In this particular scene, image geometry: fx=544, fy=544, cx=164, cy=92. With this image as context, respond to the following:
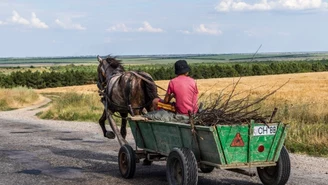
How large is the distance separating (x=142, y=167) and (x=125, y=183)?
161 cm

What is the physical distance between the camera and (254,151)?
24.8ft

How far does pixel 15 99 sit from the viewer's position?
129 feet

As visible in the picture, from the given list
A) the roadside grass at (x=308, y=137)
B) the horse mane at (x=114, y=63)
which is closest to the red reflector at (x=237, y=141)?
the roadside grass at (x=308, y=137)

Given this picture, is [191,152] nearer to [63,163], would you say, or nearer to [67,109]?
[63,163]

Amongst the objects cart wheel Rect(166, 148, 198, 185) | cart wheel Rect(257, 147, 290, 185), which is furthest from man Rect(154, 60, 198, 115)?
cart wheel Rect(257, 147, 290, 185)

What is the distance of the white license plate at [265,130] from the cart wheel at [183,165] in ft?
3.06

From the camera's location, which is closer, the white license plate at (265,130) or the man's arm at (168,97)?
the white license plate at (265,130)

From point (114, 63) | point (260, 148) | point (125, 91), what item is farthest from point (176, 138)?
point (114, 63)

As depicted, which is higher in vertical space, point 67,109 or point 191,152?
point 191,152

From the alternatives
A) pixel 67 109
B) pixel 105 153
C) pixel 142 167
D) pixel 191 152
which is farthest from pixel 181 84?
pixel 67 109

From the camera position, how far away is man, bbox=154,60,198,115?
8.57 metres

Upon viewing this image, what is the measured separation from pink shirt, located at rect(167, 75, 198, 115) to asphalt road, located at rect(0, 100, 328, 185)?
134 cm

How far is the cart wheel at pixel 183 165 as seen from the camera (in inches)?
290

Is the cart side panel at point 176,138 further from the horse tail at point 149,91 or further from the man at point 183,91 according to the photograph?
the horse tail at point 149,91
